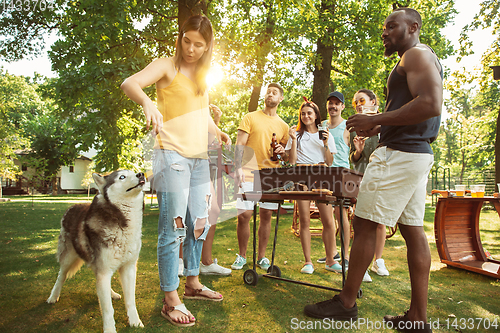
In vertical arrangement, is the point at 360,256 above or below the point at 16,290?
above

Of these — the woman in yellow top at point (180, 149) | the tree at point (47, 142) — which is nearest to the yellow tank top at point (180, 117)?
the woman in yellow top at point (180, 149)

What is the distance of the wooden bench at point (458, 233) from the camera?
486 centimetres

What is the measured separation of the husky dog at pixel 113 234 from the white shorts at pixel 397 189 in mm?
1890

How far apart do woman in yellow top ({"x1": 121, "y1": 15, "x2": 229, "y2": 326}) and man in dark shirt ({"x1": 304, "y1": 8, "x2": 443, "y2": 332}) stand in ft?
4.57

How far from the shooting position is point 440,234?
489 cm

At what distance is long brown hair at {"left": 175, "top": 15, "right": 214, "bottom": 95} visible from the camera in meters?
2.69

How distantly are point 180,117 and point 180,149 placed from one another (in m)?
0.28

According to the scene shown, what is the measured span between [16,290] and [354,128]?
3951 mm

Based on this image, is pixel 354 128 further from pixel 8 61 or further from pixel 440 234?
pixel 8 61

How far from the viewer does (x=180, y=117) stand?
270cm

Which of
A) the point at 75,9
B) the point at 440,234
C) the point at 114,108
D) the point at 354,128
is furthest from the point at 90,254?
the point at 75,9

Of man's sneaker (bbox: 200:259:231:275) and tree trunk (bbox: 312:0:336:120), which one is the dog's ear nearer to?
man's sneaker (bbox: 200:259:231:275)

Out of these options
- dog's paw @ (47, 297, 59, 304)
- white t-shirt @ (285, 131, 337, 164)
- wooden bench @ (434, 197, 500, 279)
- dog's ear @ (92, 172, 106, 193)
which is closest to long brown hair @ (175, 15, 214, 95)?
dog's ear @ (92, 172, 106, 193)

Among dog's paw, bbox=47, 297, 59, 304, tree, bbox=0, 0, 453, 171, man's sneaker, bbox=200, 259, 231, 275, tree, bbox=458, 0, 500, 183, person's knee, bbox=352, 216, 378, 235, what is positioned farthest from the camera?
tree, bbox=458, 0, 500, 183
